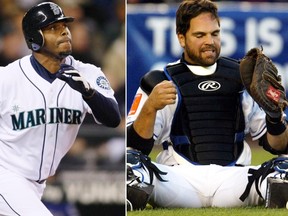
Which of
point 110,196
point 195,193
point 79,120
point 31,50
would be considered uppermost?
point 31,50

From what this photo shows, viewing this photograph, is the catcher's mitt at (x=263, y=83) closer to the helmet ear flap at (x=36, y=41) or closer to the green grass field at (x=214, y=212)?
the green grass field at (x=214, y=212)

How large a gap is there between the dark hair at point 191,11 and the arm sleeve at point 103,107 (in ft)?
2.37

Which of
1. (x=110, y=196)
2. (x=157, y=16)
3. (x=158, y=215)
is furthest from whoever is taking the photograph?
(x=157, y=16)

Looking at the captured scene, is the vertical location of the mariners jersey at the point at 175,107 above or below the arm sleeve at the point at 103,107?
below

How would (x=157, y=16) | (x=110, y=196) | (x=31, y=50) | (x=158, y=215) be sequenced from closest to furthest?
(x=158, y=215)
(x=31, y=50)
(x=110, y=196)
(x=157, y=16)

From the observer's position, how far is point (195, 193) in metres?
4.24

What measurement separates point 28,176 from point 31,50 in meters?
0.60

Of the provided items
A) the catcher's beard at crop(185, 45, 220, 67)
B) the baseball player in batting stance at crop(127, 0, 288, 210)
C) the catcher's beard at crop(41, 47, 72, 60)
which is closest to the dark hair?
the baseball player in batting stance at crop(127, 0, 288, 210)

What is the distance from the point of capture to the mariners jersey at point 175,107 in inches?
170

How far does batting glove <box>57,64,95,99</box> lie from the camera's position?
3605mm

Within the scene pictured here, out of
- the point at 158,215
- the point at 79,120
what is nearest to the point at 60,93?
the point at 79,120

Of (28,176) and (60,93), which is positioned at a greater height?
(60,93)

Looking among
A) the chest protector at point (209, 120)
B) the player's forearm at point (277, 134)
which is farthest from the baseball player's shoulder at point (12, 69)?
the player's forearm at point (277, 134)

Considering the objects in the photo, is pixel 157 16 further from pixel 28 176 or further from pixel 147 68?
pixel 28 176
